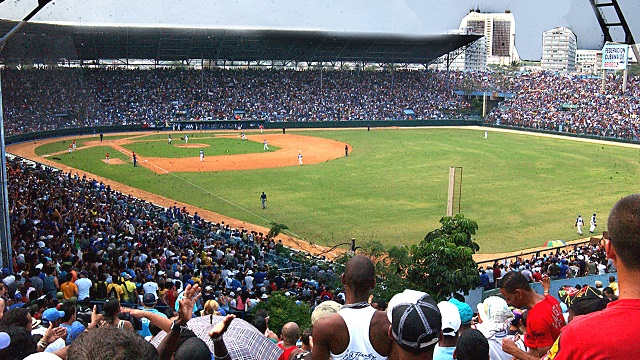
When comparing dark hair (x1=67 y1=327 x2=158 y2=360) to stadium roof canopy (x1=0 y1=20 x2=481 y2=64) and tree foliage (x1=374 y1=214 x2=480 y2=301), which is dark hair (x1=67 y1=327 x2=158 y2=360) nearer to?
tree foliage (x1=374 y1=214 x2=480 y2=301)

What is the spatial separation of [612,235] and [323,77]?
8467cm

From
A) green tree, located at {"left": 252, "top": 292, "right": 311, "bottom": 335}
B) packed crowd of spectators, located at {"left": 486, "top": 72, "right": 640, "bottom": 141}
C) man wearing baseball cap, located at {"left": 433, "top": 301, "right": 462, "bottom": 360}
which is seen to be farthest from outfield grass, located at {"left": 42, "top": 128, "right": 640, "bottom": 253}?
man wearing baseball cap, located at {"left": 433, "top": 301, "right": 462, "bottom": 360}

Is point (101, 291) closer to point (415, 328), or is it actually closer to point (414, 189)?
point (415, 328)

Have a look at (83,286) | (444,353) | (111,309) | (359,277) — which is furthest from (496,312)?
(83,286)

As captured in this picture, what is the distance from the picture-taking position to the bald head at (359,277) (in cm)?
485

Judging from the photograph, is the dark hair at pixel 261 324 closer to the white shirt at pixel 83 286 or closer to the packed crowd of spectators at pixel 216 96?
the white shirt at pixel 83 286

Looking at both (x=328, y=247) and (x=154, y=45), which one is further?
(x=154, y=45)

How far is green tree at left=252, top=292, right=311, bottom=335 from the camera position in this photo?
38.7ft

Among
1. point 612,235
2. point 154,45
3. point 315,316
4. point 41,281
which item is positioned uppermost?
point 154,45

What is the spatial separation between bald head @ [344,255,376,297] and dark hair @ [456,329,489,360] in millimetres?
791

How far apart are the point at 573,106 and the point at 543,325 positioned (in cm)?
7507

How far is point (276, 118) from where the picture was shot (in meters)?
74.4

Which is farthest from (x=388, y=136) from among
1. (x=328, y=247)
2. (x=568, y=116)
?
(x=328, y=247)

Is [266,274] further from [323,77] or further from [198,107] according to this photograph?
[323,77]
